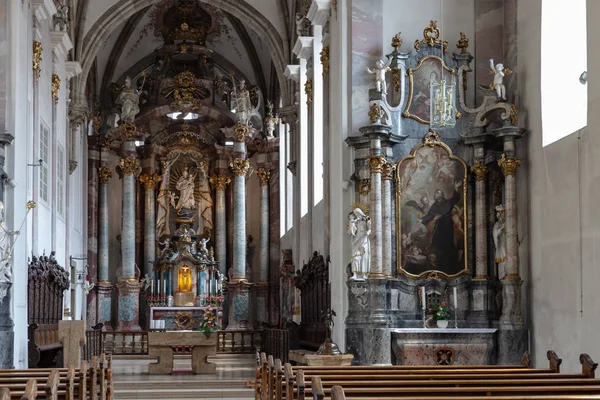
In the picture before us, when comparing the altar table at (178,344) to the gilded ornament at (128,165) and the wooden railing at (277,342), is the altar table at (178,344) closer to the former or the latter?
the wooden railing at (277,342)

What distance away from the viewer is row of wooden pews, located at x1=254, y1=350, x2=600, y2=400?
7.82m

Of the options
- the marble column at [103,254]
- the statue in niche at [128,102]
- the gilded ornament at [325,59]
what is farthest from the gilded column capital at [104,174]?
the gilded ornament at [325,59]

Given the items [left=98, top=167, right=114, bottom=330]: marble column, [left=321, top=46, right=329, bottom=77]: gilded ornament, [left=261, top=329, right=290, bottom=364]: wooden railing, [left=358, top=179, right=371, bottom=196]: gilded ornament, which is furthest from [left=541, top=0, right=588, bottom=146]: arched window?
[left=98, top=167, right=114, bottom=330]: marble column

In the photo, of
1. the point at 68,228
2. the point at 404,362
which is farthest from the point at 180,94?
the point at 404,362

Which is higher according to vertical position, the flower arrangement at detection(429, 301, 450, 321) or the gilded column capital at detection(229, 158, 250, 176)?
the gilded column capital at detection(229, 158, 250, 176)

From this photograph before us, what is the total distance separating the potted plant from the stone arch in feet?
40.4

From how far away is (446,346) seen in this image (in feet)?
53.9

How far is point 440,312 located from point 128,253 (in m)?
16.9

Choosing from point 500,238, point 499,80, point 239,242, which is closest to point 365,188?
point 500,238

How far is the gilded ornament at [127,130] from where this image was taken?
1241 inches

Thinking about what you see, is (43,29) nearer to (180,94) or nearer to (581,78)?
(180,94)

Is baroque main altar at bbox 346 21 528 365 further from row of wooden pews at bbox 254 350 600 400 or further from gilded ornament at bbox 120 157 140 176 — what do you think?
gilded ornament at bbox 120 157 140 176

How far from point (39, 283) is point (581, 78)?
39.2ft

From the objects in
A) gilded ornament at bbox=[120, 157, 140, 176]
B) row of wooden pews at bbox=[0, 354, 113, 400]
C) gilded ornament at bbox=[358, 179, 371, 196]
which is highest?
gilded ornament at bbox=[120, 157, 140, 176]
